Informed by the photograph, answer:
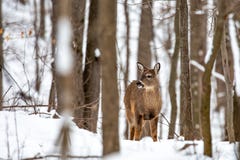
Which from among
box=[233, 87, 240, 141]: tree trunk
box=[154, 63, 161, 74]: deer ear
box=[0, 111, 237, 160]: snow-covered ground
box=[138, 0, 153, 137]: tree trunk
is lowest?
box=[0, 111, 237, 160]: snow-covered ground

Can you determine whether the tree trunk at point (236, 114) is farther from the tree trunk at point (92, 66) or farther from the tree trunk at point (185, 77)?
the tree trunk at point (92, 66)

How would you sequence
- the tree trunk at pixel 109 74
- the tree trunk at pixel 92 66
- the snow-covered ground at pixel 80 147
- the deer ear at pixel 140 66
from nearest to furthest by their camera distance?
the tree trunk at pixel 109 74 < the snow-covered ground at pixel 80 147 < the deer ear at pixel 140 66 < the tree trunk at pixel 92 66

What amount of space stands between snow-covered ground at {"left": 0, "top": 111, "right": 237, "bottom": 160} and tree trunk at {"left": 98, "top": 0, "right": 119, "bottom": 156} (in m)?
0.20

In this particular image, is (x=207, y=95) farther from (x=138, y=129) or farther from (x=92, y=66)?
(x=92, y=66)

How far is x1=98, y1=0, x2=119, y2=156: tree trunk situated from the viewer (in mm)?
6246

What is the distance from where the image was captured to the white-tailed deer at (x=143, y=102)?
1164cm

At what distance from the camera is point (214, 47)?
7.60 metres

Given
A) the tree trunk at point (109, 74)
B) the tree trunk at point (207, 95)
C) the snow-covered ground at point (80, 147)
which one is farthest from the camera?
the tree trunk at point (207, 95)

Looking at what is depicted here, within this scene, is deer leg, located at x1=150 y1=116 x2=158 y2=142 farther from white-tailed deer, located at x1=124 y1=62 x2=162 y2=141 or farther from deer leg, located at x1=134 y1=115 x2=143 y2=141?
deer leg, located at x1=134 y1=115 x2=143 y2=141

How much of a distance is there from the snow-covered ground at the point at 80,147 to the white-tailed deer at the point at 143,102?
281 centimetres

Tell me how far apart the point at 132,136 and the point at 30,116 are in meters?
3.00

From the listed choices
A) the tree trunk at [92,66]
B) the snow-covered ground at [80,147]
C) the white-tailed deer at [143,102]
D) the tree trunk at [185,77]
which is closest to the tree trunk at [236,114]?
the tree trunk at [185,77]

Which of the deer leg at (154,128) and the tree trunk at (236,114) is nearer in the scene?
the tree trunk at (236,114)

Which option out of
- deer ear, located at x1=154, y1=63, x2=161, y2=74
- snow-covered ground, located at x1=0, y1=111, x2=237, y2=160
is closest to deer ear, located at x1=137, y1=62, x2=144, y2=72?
deer ear, located at x1=154, y1=63, x2=161, y2=74
